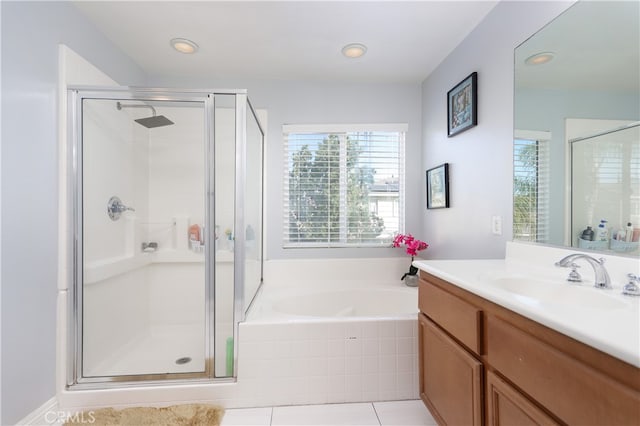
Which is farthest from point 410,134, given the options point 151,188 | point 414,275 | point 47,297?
point 47,297

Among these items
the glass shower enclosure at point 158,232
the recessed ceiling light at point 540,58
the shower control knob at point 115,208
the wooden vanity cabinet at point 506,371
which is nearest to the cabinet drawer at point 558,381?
the wooden vanity cabinet at point 506,371

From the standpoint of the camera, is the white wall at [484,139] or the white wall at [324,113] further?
the white wall at [324,113]

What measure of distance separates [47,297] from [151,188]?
0.83 metres

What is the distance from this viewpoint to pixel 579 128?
1119 mm

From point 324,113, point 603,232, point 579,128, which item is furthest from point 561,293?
point 324,113

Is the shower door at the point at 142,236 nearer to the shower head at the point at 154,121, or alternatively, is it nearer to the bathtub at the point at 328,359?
the shower head at the point at 154,121

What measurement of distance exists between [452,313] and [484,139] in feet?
3.70

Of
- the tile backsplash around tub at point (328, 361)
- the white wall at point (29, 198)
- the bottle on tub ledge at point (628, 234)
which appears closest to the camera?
the bottle on tub ledge at point (628, 234)

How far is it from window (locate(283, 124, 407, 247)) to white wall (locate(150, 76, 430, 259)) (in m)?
0.07

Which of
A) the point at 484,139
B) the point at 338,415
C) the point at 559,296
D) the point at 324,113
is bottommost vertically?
the point at 338,415

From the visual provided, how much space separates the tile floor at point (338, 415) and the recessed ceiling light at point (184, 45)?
7.74 feet

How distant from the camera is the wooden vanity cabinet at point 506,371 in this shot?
0.56 m

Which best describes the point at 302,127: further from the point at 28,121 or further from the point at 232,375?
the point at 232,375

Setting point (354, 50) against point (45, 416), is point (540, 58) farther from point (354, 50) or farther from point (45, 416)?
point (45, 416)
